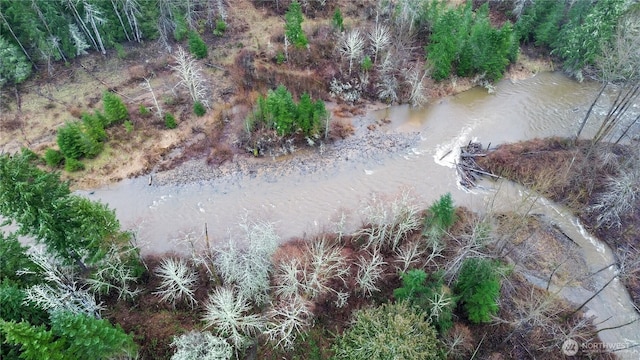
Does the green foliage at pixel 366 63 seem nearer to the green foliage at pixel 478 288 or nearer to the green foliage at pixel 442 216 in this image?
the green foliage at pixel 442 216

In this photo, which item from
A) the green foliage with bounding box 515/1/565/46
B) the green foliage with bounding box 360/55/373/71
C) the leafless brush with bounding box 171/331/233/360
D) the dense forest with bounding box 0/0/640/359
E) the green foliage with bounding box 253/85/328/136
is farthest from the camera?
the green foliage with bounding box 515/1/565/46

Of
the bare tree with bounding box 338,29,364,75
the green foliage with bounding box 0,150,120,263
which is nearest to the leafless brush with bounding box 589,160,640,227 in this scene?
the bare tree with bounding box 338,29,364,75

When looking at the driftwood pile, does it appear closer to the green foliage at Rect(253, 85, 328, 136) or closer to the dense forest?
the dense forest

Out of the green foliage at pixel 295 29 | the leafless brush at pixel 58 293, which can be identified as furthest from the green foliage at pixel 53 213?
the green foliage at pixel 295 29

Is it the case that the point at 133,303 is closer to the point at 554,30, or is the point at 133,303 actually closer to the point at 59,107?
the point at 59,107

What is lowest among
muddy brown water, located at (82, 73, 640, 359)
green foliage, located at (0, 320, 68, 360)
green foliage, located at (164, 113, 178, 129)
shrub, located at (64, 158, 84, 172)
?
muddy brown water, located at (82, 73, 640, 359)

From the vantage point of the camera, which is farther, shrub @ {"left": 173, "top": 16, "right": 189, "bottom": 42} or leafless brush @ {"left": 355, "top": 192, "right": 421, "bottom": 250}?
shrub @ {"left": 173, "top": 16, "right": 189, "bottom": 42}

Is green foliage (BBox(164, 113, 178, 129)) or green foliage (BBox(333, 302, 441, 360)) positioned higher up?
green foliage (BBox(164, 113, 178, 129))
